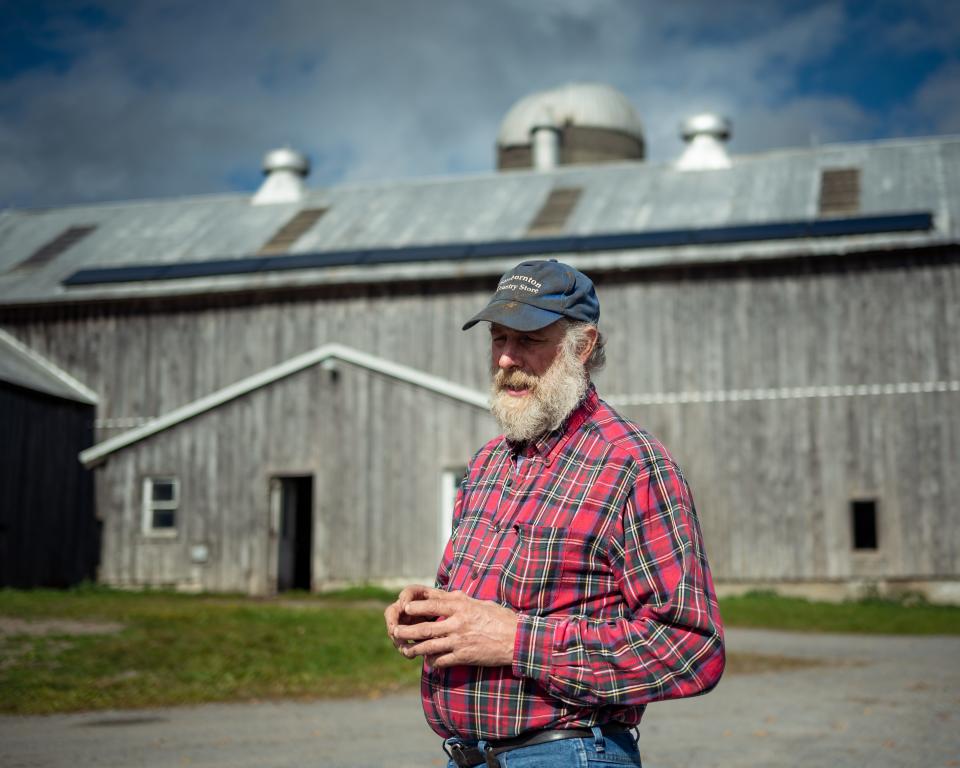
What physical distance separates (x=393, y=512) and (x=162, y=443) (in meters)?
4.50

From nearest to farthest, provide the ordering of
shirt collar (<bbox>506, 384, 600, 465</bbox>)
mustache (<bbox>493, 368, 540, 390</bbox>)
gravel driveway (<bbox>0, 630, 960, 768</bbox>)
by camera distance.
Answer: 1. shirt collar (<bbox>506, 384, 600, 465</bbox>)
2. mustache (<bbox>493, 368, 540, 390</bbox>)
3. gravel driveway (<bbox>0, 630, 960, 768</bbox>)

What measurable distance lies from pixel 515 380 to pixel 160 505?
62.1 feet

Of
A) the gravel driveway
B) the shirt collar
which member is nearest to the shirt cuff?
the shirt collar

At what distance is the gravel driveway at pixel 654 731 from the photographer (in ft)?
23.1

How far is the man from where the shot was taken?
8.50 feet

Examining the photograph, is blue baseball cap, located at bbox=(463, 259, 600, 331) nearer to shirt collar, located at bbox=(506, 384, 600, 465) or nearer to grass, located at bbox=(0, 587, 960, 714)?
shirt collar, located at bbox=(506, 384, 600, 465)

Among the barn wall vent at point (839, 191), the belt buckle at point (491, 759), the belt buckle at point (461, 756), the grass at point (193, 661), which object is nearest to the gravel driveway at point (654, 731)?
the grass at point (193, 661)

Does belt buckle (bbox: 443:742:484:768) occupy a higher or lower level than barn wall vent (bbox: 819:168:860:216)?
lower

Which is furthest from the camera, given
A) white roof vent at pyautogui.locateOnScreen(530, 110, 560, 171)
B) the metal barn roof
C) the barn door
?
Answer: white roof vent at pyautogui.locateOnScreen(530, 110, 560, 171)

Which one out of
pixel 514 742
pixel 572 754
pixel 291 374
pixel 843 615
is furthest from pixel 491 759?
pixel 291 374

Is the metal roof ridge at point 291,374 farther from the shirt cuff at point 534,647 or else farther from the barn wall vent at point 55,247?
the shirt cuff at point 534,647

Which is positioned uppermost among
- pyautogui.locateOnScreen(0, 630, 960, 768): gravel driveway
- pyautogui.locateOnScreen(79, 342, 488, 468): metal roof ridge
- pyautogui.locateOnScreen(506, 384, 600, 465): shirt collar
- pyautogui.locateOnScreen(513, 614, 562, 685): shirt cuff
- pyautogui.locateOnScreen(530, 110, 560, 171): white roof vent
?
pyautogui.locateOnScreen(530, 110, 560, 171): white roof vent

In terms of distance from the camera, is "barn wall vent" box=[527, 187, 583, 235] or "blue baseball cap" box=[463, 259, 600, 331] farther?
"barn wall vent" box=[527, 187, 583, 235]

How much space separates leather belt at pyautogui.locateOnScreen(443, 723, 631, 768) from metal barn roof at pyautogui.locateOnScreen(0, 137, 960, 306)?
18437 mm
